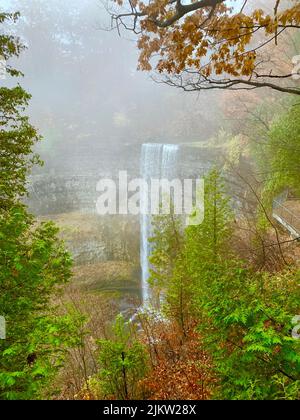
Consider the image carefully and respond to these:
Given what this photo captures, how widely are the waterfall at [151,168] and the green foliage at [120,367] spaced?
18.7 meters

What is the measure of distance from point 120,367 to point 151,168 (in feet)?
79.6

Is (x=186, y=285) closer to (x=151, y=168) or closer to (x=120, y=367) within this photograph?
(x=120, y=367)

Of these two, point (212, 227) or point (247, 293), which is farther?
point (212, 227)

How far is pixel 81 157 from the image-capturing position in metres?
35.4

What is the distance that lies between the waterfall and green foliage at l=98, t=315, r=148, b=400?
61.4 feet

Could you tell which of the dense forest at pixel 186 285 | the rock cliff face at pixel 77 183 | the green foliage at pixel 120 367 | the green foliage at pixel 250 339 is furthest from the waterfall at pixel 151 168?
the green foliage at pixel 250 339

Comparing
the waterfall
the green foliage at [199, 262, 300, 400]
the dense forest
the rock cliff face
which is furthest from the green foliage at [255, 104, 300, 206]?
the rock cliff face

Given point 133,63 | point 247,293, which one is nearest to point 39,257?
point 247,293

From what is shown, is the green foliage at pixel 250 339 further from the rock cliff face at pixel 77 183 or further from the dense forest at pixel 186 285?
the rock cliff face at pixel 77 183

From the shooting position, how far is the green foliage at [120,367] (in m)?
5.39
